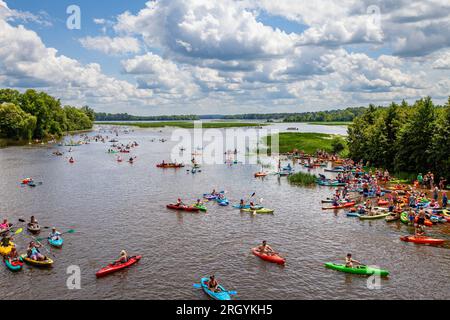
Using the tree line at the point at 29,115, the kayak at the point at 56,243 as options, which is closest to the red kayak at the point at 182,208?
the kayak at the point at 56,243

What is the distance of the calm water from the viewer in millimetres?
27078

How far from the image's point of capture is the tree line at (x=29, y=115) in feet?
421

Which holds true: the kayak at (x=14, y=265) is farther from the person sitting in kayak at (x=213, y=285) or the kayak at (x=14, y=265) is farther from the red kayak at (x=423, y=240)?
the red kayak at (x=423, y=240)

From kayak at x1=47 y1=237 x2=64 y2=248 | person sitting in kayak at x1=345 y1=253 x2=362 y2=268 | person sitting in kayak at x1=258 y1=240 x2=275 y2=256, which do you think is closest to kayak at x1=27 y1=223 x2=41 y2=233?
kayak at x1=47 y1=237 x2=64 y2=248

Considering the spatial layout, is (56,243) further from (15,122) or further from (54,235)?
(15,122)

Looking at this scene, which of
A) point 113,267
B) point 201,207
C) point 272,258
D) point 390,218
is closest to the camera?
point 113,267

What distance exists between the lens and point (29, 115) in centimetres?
13538

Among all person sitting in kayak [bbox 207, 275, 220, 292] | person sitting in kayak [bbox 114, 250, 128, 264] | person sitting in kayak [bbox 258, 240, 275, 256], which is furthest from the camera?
person sitting in kayak [bbox 258, 240, 275, 256]

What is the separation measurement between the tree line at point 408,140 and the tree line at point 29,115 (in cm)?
10634

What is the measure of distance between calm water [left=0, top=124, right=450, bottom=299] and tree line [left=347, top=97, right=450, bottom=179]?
17.0 m

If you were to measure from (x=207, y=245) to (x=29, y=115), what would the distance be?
399ft

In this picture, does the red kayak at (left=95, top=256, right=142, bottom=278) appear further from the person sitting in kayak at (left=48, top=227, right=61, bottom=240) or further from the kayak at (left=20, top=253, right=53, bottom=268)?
the person sitting in kayak at (left=48, top=227, right=61, bottom=240)

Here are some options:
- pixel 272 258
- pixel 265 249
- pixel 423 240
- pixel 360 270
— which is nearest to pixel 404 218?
pixel 423 240
